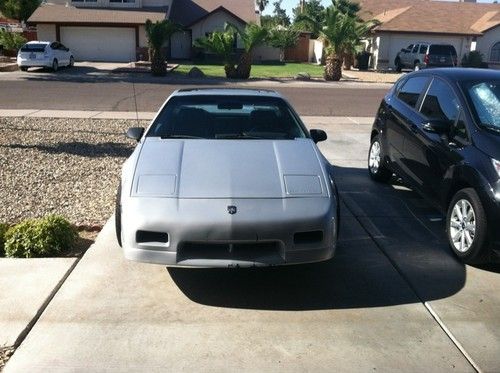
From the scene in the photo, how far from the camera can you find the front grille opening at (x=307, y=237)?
4430 millimetres

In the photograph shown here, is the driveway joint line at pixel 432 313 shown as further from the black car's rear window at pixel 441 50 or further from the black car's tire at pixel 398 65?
the black car's tire at pixel 398 65

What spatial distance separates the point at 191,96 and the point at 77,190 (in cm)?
249

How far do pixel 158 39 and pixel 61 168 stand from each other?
2096 cm

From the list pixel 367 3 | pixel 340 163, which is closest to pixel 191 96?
pixel 340 163

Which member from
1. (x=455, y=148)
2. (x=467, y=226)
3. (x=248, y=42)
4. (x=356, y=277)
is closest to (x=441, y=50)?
(x=248, y=42)

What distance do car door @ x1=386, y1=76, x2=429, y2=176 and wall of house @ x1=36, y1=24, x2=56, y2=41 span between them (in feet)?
120

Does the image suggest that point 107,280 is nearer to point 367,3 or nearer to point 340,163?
point 340,163

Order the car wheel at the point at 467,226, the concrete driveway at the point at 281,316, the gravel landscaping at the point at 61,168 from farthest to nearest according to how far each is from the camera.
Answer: the gravel landscaping at the point at 61,168 < the car wheel at the point at 467,226 < the concrete driveway at the point at 281,316

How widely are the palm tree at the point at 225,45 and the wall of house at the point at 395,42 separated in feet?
46.9

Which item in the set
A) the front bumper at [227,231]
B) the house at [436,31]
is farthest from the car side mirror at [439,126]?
the house at [436,31]

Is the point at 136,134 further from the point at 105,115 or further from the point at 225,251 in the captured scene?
the point at 105,115

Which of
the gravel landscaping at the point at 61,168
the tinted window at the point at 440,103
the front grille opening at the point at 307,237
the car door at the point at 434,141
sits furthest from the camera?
the gravel landscaping at the point at 61,168

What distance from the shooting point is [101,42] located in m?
40.4

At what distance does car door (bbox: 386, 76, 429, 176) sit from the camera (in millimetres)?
7062
